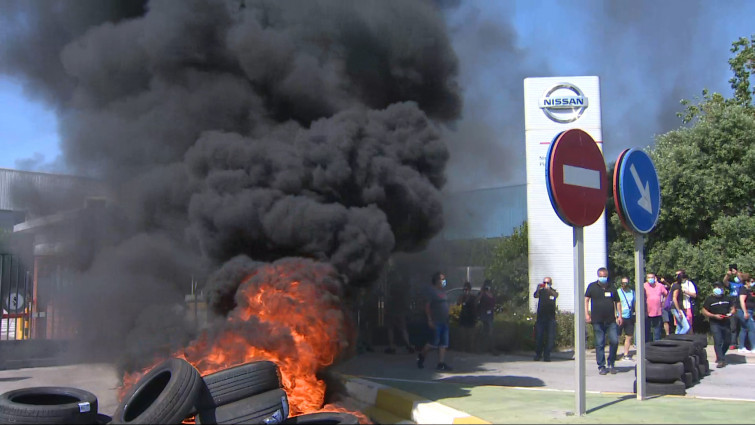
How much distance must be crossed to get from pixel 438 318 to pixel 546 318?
214cm

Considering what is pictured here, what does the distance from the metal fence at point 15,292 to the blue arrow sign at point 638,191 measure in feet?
38.2

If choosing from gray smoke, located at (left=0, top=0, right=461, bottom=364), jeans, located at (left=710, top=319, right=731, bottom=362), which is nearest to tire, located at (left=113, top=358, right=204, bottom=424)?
gray smoke, located at (left=0, top=0, right=461, bottom=364)

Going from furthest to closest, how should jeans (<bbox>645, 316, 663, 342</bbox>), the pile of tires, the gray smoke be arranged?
jeans (<bbox>645, 316, 663, 342</bbox>)
the gray smoke
the pile of tires

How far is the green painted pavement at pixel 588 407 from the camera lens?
6215mm

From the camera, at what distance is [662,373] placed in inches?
306

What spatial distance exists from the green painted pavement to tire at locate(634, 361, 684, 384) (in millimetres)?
251

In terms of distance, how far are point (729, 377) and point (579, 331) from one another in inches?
209

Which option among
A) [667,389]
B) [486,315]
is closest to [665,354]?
[667,389]

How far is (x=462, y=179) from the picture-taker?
13109mm

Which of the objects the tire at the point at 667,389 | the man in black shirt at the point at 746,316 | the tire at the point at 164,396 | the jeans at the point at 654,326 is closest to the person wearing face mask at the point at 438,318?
the jeans at the point at 654,326

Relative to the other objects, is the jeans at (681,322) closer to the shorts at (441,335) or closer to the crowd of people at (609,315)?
the crowd of people at (609,315)

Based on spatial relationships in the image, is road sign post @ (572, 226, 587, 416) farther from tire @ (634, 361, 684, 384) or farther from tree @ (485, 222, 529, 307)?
tree @ (485, 222, 529, 307)

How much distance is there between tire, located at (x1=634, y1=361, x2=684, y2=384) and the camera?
7.76 m

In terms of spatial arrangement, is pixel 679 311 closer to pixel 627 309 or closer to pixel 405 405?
pixel 627 309
